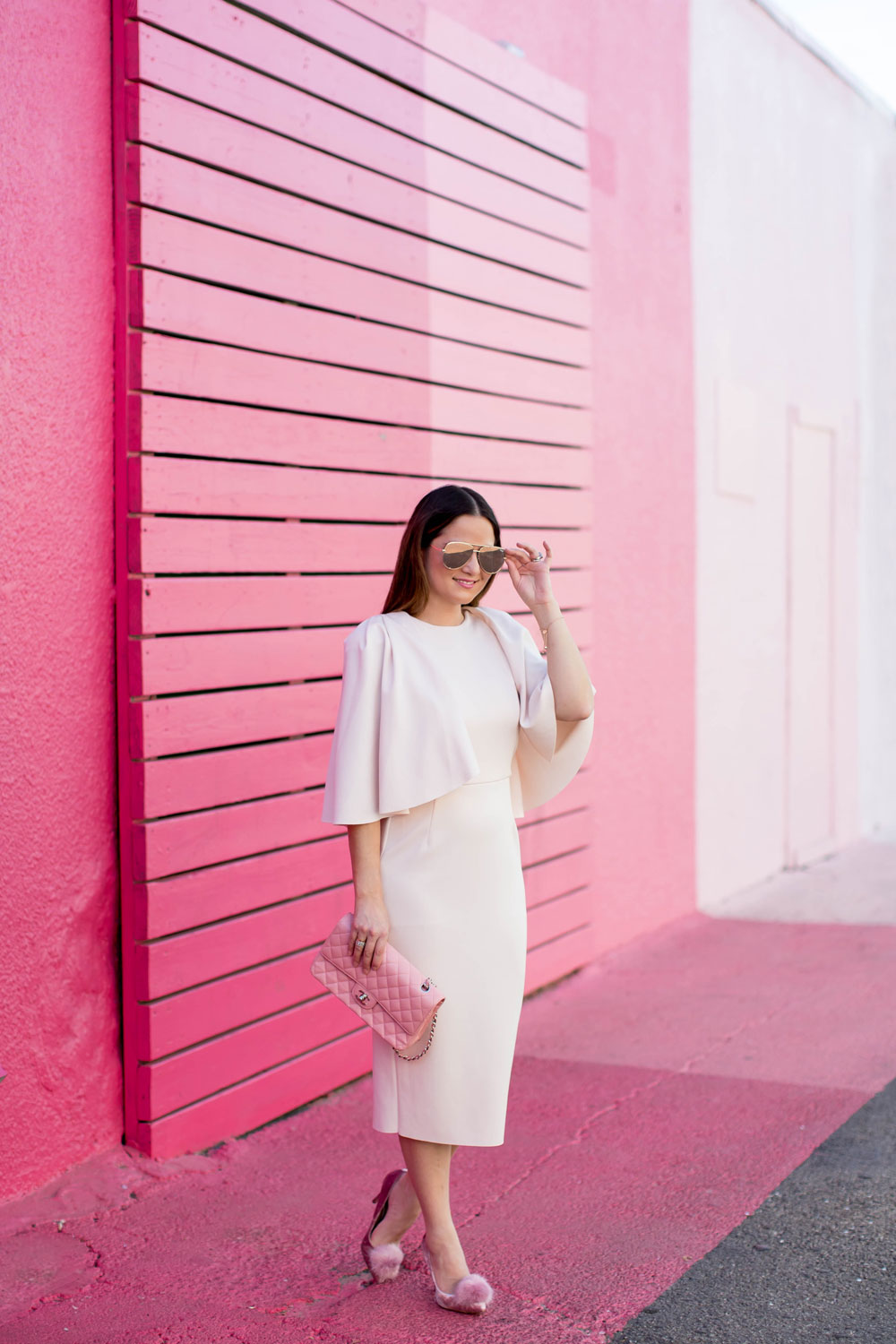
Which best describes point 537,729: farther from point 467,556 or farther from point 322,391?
point 322,391

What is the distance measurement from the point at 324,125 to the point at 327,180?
0.18 metres

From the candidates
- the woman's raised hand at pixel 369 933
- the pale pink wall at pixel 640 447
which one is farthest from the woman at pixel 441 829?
the pale pink wall at pixel 640 447

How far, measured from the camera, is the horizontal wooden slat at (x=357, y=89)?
4.05m

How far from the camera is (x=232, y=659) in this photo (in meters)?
4.20

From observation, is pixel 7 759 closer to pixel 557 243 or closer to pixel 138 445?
pixel 138 445

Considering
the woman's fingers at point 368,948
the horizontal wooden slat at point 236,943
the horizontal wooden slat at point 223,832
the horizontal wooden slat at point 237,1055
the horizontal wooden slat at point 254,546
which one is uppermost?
the horizontal wooden slat at point 254,546

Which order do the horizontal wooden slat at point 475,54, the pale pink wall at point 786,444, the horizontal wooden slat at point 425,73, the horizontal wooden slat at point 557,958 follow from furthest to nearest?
the pale pink wall at point 786,444
the horizontal wooden slat at point 557,958
the horizontal wooden slat at point 475,54
the horizontal wooden slat at point 425,73

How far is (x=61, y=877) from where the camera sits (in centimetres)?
378

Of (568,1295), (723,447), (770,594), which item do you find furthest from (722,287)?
(568,1295)

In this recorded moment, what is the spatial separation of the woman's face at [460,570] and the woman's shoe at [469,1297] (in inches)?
60.3

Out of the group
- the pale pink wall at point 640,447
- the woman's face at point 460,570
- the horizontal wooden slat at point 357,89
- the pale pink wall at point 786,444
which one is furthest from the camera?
the pale pink wall at point 786,444

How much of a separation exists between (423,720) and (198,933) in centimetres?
131

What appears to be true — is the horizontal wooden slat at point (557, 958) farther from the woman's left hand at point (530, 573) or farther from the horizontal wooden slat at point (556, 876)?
the woman's left hand at point (530, 573)

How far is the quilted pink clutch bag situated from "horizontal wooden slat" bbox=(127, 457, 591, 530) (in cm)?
145
